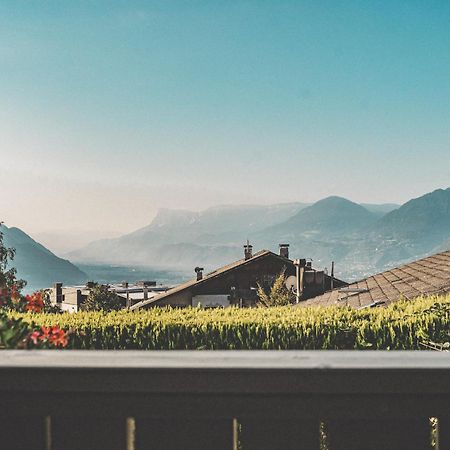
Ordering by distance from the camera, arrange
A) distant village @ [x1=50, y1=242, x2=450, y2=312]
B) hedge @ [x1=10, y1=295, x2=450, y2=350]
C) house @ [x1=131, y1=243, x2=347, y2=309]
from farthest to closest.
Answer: house @ [x1=131, y1=243, x2=347, y2=309] < distant village @ [x1=50, y1=242, x2=450, y2=312] < hedge @ [x1=10, y1=295, x2=450, y2=350]

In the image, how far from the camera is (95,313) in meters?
10.0

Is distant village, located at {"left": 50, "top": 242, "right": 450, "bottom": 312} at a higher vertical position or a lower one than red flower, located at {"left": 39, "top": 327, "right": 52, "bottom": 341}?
higher

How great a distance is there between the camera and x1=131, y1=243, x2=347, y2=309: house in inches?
1404

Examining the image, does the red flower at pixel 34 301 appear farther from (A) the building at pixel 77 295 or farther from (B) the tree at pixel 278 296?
(A) the building at pixel 77 295

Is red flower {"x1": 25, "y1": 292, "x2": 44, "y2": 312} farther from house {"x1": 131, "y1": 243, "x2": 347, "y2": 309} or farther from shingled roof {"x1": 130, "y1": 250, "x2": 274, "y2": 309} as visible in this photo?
shingled roof {"x1": 130, "y1": 250, "x2": 274, "y2": 309}

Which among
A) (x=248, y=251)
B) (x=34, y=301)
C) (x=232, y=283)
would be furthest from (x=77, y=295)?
(x=34, y=301)

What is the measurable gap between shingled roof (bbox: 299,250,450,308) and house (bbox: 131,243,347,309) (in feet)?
46.5

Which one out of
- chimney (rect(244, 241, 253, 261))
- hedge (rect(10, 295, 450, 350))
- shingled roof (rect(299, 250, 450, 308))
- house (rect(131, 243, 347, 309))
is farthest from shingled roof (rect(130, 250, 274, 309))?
hedge (rect(10, 295, 450, 350))
